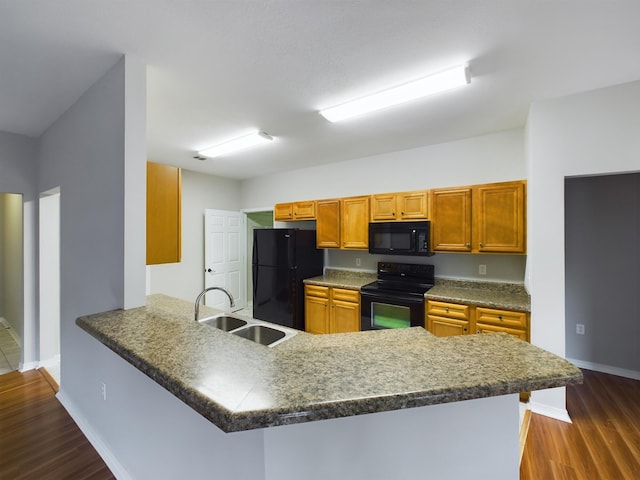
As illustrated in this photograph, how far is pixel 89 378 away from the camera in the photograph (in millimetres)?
1999

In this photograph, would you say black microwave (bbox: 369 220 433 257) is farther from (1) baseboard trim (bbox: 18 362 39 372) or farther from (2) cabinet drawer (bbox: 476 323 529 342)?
(1) baseboard trim (bbox: 18 362 39 372)

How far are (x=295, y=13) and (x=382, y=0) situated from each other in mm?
421

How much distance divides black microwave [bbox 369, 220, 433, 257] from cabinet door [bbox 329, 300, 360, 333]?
2.64ft

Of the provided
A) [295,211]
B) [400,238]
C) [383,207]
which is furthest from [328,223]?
[400,238]

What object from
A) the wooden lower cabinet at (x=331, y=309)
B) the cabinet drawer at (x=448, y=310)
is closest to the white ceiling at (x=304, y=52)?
the cabinet drawer at (x=448, y=310)

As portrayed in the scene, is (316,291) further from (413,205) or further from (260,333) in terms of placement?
(260,333)

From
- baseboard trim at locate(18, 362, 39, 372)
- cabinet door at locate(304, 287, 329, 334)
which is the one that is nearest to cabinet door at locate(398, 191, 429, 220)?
cabinet door at locate(304, 287, 329, 334)

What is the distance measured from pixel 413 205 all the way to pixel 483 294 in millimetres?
1256

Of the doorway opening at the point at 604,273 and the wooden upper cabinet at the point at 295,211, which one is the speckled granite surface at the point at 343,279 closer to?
the wooden upper cabinet at the point at 295,211

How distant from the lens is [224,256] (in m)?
5.09

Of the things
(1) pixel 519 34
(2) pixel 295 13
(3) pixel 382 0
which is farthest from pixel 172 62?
(1) pixel 519 34

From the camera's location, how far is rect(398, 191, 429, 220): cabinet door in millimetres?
3199

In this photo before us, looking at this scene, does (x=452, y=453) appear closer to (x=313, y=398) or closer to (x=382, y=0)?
(x=313, y=398)

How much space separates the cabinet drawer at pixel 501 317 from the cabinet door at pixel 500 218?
622mm
